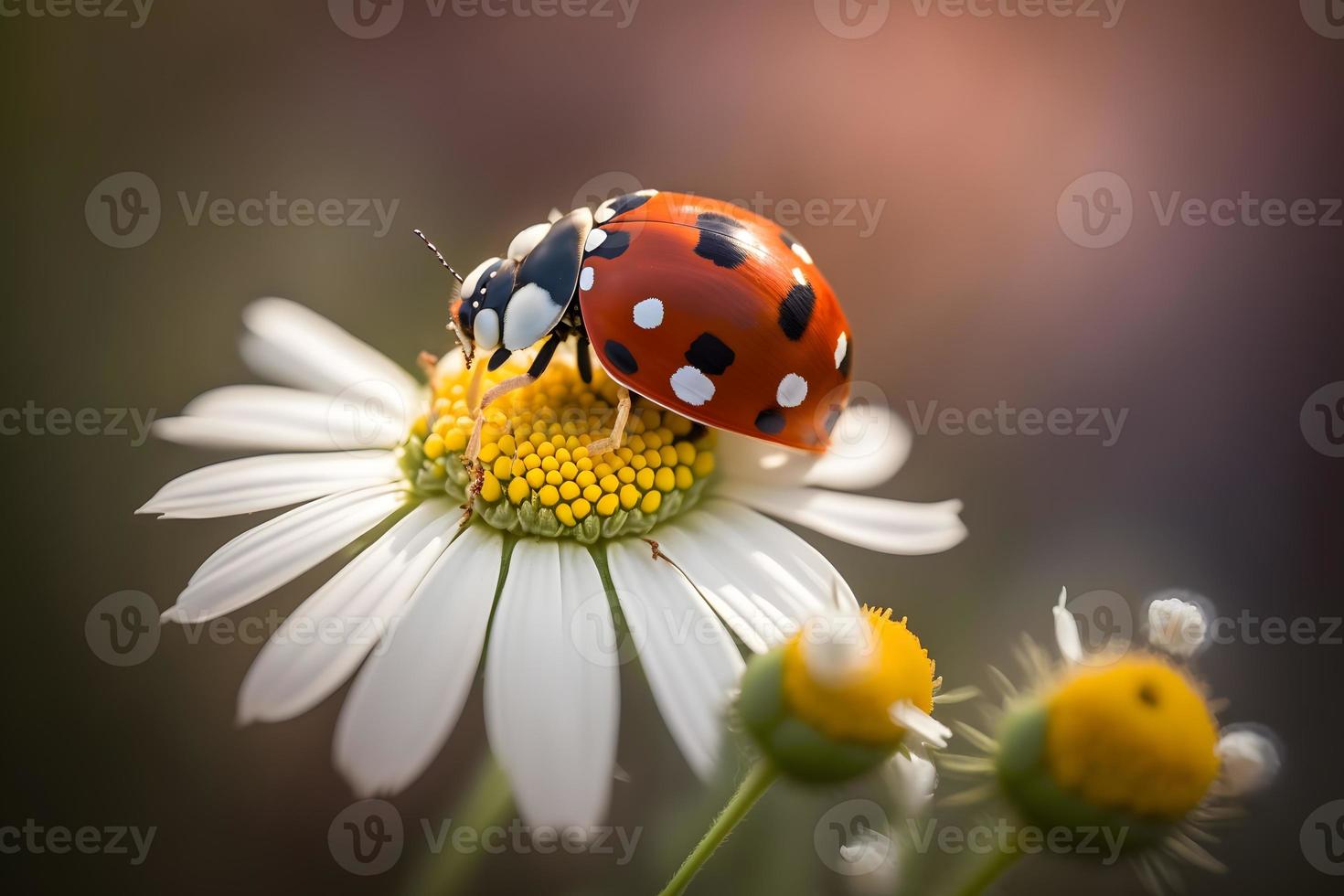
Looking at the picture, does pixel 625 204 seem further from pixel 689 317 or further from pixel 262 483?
pixel 262 483

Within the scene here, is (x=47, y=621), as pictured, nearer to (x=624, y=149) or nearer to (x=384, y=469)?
(x=384, y=469)

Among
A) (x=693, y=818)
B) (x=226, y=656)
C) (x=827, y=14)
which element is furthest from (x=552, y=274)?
(x=827, y=14)

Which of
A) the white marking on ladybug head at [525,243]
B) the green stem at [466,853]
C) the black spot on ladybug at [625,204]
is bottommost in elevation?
the green stem at [466,853]

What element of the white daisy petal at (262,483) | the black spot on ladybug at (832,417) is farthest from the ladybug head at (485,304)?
the black spot on ladybug at (832,417)

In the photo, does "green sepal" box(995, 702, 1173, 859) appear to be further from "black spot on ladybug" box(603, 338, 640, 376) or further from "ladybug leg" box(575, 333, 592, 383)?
"ladybug leg" box(575, 333, 592, 383)

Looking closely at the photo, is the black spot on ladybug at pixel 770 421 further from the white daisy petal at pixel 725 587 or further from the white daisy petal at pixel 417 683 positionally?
the white daisy petal at pixel 417 683
